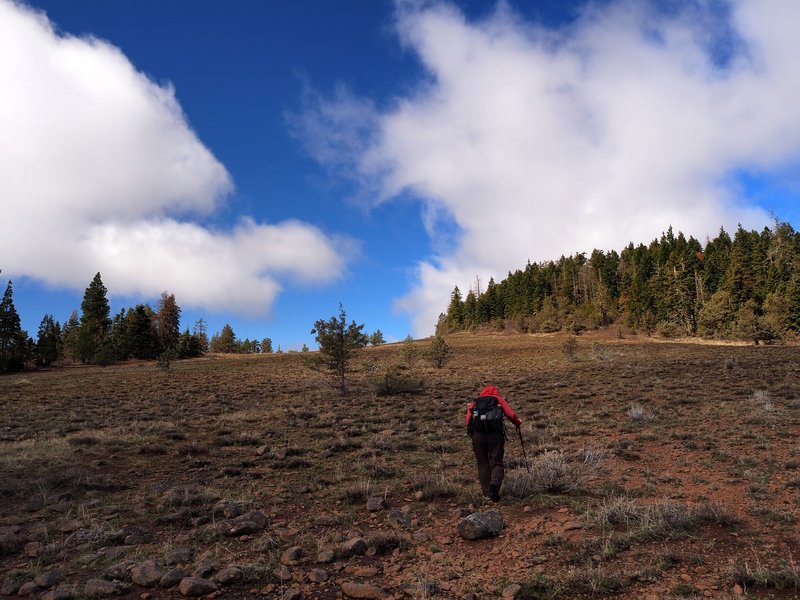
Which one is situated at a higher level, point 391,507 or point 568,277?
point 568,277

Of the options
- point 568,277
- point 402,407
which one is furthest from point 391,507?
point 568,277

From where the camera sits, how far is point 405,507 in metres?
7.06

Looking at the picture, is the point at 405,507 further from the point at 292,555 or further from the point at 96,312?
the point at 96,312

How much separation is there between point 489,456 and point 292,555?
3445mm

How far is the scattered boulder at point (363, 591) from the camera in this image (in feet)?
14.4

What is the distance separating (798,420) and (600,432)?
511cm

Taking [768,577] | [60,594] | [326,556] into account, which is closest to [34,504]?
[60,594]

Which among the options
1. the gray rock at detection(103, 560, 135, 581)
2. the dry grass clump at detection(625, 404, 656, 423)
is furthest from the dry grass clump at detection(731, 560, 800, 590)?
the dry grass clump at detection(625, 404, 656, 423)

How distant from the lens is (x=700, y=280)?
71.1 metres

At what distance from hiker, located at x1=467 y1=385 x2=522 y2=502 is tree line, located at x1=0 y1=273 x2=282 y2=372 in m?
52.8

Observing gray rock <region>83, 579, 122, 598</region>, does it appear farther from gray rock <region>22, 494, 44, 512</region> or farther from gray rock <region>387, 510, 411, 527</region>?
gray rock <region>22, 494, 44, 512</region>

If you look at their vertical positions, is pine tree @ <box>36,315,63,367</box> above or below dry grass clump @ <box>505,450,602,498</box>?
above

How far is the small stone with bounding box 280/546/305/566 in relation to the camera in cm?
514

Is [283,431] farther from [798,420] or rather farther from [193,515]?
[798,420]
